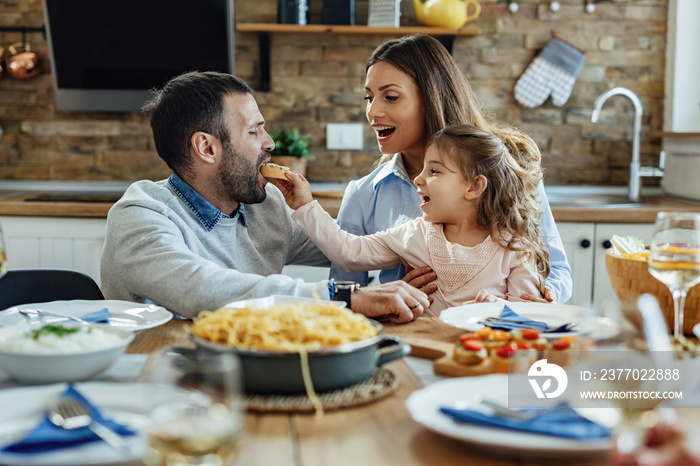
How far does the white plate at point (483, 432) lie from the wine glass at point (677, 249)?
0.42 metres

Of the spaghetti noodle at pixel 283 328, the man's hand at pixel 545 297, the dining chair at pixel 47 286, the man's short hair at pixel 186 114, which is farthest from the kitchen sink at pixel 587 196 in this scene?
the spaghetti noodle at pixel 283 328

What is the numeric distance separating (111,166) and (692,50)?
294cm

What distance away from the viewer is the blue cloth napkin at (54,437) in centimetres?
79

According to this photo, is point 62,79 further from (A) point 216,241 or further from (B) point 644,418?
(B) point 644,418

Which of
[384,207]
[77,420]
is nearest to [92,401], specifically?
[77,420]

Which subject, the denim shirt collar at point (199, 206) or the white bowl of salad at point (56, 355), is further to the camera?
the denim shirt collar at point (199, 206)

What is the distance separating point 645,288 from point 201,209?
118cm

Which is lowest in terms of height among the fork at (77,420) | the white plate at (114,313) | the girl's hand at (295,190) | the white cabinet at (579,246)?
the white cabinet at (579,246)

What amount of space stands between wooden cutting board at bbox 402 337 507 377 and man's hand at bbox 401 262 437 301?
63 centimetres

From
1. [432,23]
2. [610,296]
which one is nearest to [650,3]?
[432,23]

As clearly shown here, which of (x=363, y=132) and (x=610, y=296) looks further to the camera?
(x=363, y=132)

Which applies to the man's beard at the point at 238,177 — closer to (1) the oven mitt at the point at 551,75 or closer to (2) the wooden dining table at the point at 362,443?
(2) the wooden dining table at the point at 362,443

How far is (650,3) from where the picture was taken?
3607mm

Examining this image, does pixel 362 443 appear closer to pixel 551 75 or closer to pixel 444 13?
pixel 444 13
